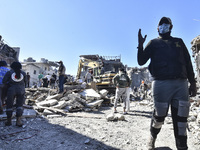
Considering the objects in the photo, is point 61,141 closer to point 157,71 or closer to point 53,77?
point 157,71

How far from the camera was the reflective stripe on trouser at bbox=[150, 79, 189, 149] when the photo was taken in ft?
5.66

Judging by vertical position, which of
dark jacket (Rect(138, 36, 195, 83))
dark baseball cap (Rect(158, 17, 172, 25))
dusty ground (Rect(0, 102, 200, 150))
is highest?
dark baseball cap (Rect(158, 17, 172, 25))

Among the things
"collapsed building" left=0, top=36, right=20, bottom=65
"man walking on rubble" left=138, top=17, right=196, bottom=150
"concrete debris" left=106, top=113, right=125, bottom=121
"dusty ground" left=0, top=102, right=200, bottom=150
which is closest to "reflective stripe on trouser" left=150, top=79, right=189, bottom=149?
"man walking on rubble" left=138, top=17, right=196, bottom=150

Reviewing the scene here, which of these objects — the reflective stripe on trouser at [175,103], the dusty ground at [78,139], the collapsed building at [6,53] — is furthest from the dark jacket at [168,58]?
the collapsed building at [6,53]

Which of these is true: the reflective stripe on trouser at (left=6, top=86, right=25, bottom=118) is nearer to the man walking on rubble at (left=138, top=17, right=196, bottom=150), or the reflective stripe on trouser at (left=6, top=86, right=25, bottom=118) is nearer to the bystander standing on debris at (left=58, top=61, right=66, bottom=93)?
the man walking on rubble at (left=138, top=17, right=196, bottom=150)

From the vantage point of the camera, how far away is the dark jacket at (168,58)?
5.94ft

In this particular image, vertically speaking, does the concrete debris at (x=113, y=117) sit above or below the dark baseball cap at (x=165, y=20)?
below

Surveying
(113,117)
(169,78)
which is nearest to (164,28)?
(169,78)

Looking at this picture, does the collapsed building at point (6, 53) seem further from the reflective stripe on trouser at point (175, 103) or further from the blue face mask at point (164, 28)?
the reflective stripe on trouser at point (175, 103)

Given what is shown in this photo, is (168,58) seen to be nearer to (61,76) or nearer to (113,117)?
(113,117)

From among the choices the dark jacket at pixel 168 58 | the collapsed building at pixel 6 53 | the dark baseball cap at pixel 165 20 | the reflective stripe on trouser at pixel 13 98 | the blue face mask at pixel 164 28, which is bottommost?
the reflective stripe on trouser at pixel 13 98

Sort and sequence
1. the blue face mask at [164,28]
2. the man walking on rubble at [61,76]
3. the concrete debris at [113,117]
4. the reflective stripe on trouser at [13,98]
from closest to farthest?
the blue face mask at [164,28], the reflective stripe on trouser at [13,98], the concrete debris at [113,117], the man walking on rubble at [61,76]

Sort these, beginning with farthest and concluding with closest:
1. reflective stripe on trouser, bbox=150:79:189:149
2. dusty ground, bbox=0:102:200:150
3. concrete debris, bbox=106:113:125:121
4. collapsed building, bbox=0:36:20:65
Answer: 1. collapsed building, bbox=0:36:20:65
2. concrete debris, bbox=106:113:125:121
3. dusty ground, bbox=0:102:200:150
4. reflective stripe on trouser, bbox=150:79:189:149

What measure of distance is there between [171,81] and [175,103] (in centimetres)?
31
